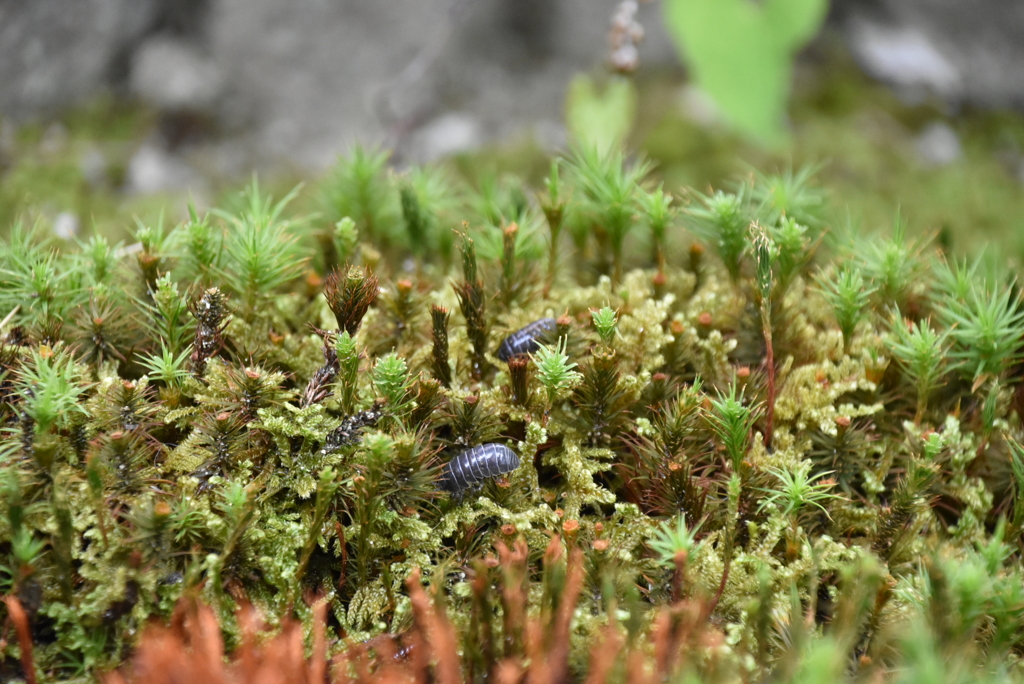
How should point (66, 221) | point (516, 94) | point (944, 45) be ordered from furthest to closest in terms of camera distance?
1. point (944, 45)
2. point (516, 94)
3. point (66, 221)

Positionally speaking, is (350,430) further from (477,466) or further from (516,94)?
(516,94)

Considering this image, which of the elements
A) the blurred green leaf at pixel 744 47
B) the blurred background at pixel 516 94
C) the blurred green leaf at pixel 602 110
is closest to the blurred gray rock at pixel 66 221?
the blurred background at pixel 516 94

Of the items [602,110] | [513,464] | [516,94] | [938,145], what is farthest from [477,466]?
[938,145]

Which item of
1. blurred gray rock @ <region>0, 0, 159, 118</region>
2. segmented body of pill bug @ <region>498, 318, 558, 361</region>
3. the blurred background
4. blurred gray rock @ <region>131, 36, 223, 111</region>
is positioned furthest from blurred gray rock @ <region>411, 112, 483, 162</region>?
segmented body of pill bug @ <region>498, 318, 558, 361</region>

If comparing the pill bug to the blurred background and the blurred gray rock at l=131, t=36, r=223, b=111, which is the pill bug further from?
the blurred gray rock at l=131, t=36, r=223, b=111

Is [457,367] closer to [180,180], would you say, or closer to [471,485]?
[471,485]

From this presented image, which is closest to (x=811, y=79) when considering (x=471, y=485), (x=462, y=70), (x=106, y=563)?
(x=462, y=70)

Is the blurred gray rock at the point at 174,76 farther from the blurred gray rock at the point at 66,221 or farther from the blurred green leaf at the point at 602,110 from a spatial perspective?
the blurred green leaf at the point at 602,110
